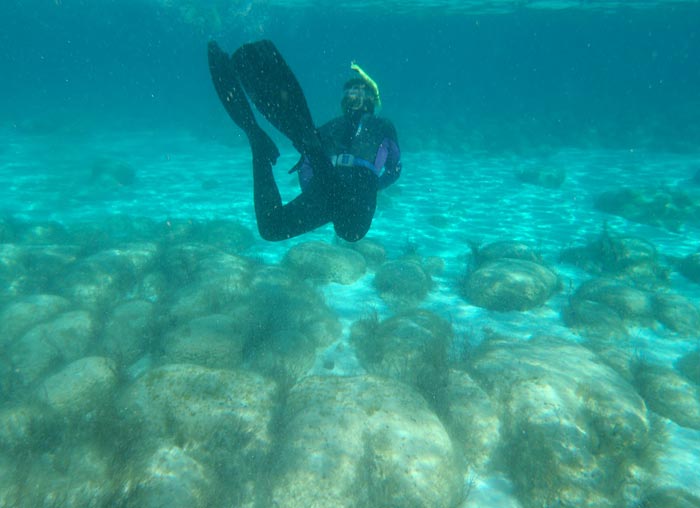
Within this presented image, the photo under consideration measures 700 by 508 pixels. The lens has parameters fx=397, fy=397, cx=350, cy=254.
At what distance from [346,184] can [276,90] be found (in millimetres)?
1568

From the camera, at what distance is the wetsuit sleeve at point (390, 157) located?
6398mm

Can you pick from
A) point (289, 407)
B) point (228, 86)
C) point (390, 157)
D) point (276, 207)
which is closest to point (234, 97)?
point (228, 86)

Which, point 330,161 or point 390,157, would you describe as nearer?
point 330,161

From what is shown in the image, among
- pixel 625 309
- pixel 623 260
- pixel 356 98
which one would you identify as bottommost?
pixel 623 260

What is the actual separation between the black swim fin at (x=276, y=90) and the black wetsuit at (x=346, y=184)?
734 millimetres

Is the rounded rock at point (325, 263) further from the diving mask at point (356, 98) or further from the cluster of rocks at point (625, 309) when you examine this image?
the cluster of rocks at point (625, 309)

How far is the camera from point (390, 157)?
21.5ft

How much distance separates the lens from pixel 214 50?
18.8 feet

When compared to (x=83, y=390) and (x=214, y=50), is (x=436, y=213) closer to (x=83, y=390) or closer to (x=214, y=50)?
(x=214, y=50)

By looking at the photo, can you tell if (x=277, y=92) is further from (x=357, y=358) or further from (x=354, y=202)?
(x=357, y=358)

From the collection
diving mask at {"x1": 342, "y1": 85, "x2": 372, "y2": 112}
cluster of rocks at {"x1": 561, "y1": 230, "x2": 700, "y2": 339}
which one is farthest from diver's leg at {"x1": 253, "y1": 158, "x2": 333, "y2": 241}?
cluster of rocks at {"x1": 561, "y1": 230, "x2": 700, "y2": 339}

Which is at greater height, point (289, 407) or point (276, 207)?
point (276, 207)

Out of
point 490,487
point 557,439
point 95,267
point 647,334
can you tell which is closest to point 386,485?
point 490,487

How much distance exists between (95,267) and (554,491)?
9230 mm
